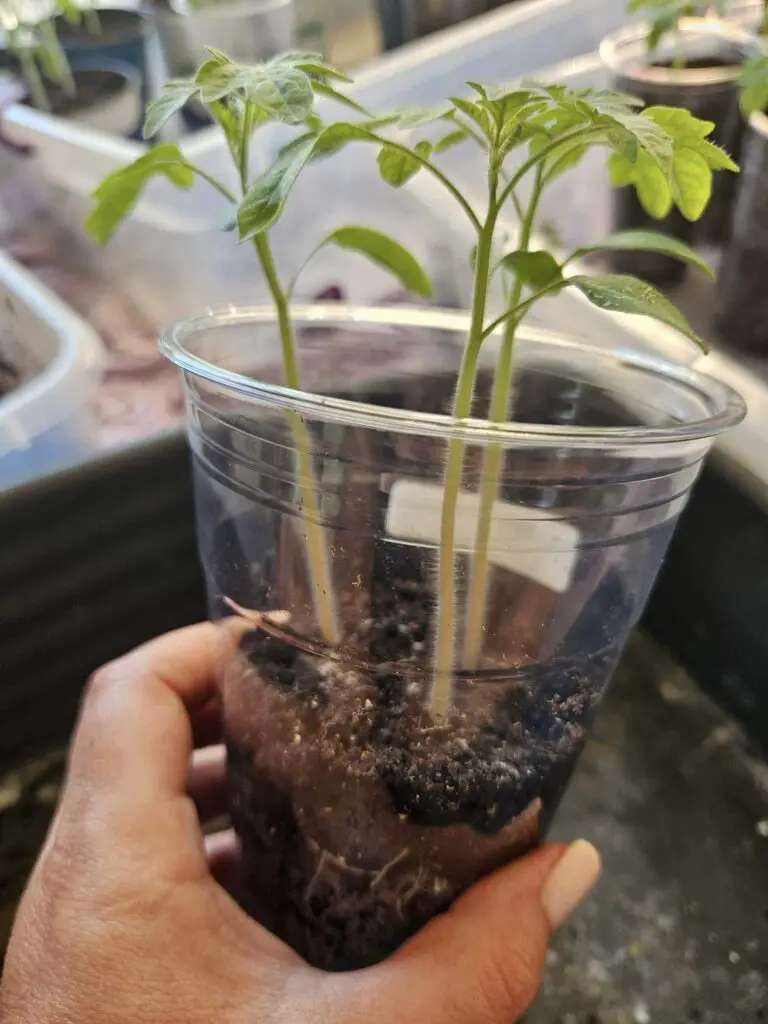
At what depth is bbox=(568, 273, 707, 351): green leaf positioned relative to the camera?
0.25 meters

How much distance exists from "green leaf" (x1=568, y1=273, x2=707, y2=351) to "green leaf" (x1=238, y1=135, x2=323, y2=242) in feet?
0.28

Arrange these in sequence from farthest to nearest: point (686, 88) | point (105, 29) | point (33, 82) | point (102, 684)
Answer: point (105, 29)
point (33, 82)
point (686, 88)
point (102, 684)

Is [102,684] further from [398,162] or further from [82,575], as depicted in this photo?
[398,162]

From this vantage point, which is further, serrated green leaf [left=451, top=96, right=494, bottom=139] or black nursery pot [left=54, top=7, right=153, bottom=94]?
black nursery pot [left=54, top=7, right=153, bottom=94]

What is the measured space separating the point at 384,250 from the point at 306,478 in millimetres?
99

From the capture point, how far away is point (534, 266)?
0.27 meters

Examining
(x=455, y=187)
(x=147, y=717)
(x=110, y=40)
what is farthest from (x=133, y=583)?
(x=110, y=40)

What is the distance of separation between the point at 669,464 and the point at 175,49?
36.8 inches

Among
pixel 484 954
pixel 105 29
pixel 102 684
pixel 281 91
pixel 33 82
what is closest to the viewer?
pixel 281 91

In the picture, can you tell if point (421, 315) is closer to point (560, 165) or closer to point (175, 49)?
point (560, 165)

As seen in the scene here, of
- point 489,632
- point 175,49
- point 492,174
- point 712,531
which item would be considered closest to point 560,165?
point 492,174

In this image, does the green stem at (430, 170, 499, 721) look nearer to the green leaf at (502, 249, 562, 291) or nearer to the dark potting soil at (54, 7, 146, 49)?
the green leaf at (502, 249, 562, 291)

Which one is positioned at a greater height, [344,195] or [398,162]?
[398,162]

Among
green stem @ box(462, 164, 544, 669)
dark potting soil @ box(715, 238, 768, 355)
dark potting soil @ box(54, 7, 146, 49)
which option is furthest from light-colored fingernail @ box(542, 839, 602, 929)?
dark potting soil @ box(54, 7, 146, 49)
